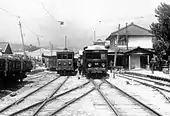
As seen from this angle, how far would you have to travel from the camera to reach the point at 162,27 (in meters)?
25.2

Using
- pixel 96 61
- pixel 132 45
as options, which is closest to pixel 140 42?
pixel 132 45

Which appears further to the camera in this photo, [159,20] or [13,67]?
[159,20]

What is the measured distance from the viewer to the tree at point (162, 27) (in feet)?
82.1

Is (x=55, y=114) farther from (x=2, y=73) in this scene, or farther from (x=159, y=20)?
(x=159, y=20)

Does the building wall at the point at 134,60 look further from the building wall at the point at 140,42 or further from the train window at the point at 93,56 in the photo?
the train window at the point at 93,56

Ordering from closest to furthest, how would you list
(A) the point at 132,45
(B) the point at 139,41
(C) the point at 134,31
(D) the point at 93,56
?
1. (D) the point at 93,56
2. (A) the point at 132,45
3. (B) the point at 139,41
4. (C) the point at 134,31

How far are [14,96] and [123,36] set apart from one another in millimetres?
37956

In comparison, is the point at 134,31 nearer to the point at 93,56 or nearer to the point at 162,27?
the point at 162,27

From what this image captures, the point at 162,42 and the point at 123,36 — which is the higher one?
the point at 123,36

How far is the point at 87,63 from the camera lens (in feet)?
77.9

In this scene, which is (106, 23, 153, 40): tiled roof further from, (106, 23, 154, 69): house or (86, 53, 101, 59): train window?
(86, 53, 101, 59): train window

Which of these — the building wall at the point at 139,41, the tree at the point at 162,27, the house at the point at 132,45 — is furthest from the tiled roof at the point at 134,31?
the tree at the point at 162,27

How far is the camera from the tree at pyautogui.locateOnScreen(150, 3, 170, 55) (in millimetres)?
25016

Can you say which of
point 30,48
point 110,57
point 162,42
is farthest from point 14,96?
point 30,48
